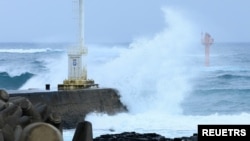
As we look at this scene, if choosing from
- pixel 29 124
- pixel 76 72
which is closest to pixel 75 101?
pixel 76 72

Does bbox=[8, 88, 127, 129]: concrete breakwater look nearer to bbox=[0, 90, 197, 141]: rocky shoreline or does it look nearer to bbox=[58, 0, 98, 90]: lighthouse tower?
bbox=[58, 0, 98, 90]: lighthouse tower

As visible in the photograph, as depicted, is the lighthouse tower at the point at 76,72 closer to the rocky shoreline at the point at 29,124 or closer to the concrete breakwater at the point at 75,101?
the concrete breakwater at the point at 75,101

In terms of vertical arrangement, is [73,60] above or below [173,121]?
above

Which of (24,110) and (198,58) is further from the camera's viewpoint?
(198,58)

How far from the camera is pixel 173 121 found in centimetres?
1925

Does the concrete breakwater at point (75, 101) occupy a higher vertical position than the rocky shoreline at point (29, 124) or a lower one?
lower

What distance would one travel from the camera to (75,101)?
17.0 meters

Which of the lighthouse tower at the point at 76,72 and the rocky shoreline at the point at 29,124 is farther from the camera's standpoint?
the lighthouse tower at the point at 76,72

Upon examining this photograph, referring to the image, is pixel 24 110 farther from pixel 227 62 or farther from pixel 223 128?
pixel 227 62

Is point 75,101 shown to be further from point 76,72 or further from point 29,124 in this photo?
point 29,124

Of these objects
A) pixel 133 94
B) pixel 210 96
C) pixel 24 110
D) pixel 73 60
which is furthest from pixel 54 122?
pixel 210 96

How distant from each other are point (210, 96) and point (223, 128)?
24927mm

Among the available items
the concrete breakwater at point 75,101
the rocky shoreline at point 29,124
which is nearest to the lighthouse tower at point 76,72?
the concrete breakwater at point 75,101

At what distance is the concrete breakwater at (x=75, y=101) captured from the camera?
16.0 m
